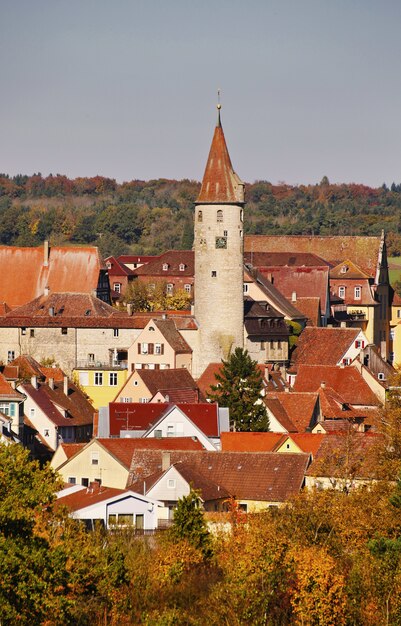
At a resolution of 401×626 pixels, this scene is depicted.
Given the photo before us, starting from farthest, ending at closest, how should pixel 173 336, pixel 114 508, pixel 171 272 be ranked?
pixel 171 272 < pixel 173 336 < pixel 114 508

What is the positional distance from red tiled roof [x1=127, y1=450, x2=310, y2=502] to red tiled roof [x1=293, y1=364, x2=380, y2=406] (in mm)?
17027

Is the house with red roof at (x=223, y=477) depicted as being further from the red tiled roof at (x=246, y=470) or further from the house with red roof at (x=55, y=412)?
the house with red roof at (x=55, y=412)

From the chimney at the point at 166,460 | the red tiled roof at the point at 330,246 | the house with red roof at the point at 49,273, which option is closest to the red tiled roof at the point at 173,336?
the house with red roof at the point at 49,273

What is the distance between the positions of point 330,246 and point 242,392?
3857 cm

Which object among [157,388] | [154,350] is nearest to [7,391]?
[157,388]

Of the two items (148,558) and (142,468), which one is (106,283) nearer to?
(142,468)

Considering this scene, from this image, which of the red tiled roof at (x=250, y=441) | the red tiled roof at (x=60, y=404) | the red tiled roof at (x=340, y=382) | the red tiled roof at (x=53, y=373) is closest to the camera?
the red tiled roof at (x=250, y=441)

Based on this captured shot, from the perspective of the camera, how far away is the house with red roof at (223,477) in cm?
5591

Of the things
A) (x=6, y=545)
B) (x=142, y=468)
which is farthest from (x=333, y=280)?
(x=6, y=545)

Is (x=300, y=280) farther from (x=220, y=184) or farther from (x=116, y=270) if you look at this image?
(x=220, y=184)

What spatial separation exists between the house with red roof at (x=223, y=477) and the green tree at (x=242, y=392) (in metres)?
10.8

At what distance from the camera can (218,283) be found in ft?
262

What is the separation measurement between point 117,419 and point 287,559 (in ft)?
88.5

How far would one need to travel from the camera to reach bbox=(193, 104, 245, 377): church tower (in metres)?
79.8
